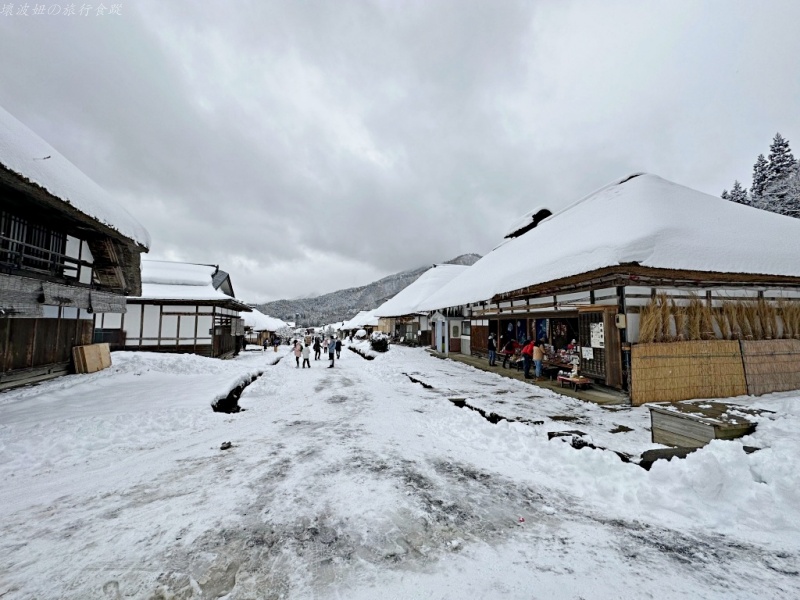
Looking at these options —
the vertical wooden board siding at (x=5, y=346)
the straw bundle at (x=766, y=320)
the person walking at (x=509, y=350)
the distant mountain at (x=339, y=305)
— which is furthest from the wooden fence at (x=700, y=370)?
the distant mountain at (x=339, y=305)

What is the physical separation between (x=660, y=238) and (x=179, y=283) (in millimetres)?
23040

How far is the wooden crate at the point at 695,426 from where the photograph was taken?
176 inches

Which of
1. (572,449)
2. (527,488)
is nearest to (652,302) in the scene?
(572,449)

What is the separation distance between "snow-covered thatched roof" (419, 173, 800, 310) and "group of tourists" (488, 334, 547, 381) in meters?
2.18

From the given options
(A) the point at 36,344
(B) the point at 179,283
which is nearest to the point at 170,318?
(B) the point at 179,283

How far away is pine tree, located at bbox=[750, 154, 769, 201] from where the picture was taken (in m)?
29.1

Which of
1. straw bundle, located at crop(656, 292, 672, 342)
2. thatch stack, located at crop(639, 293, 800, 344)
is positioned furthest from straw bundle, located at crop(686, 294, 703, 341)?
straw bundle, located at crop(656, 292, 672, 342)

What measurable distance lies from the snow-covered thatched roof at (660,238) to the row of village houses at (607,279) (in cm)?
5

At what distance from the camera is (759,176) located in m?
30.3

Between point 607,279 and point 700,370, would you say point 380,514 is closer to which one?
point 607,279

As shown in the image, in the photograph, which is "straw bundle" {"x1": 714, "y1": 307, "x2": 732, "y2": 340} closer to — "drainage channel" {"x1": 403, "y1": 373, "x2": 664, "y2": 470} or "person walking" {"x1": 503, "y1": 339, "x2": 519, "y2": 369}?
"drainage channel" {"x1": 403, "y1": 373, "x2": 664, "y2": 470}

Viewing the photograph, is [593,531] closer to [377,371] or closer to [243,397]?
[243,397]

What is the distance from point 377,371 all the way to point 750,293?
1271cm

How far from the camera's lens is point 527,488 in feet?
13.0
